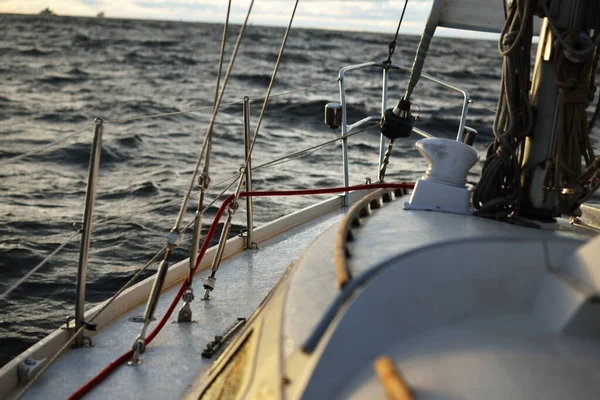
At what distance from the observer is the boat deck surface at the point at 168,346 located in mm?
2373

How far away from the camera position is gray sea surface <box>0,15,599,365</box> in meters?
5.35

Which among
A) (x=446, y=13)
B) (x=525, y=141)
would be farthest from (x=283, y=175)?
(x=525, y=141)

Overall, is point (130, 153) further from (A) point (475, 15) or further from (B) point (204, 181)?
(B) point (204, 181)

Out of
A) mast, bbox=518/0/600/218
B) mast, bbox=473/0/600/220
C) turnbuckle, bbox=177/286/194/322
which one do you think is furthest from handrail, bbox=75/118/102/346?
mast, bbox=518/0/600/218

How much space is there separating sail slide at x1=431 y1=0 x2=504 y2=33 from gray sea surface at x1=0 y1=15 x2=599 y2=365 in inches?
28.8

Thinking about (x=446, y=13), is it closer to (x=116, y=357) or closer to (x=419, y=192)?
(x=419, y=192)

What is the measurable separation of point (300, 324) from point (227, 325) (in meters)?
1.40

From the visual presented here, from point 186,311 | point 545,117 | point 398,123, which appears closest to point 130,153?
point 398,123

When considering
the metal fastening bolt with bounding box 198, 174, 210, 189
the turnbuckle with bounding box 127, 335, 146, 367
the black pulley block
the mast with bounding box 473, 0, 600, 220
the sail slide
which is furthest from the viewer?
the sail slide

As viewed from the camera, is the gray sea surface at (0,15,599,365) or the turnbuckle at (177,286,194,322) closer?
the turnbuckle at (177,286,194,322)

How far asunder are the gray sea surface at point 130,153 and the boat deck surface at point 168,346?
0.14m

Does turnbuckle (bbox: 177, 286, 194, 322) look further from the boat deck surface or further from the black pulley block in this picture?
the black pulley block

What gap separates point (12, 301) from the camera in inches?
188

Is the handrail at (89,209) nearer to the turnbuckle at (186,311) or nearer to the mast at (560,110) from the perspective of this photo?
the turnbuckle at (186,311)
